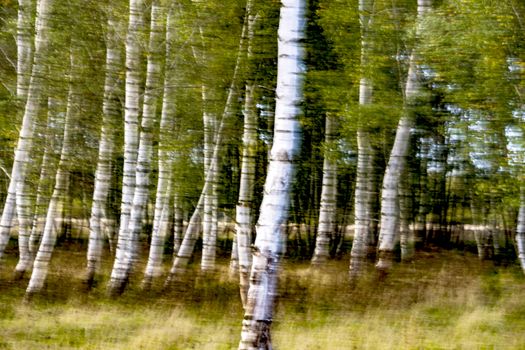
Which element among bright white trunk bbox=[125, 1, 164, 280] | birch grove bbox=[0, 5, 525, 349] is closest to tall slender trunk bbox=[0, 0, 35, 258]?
birch grove bbox=[0, 5, 525, 349]

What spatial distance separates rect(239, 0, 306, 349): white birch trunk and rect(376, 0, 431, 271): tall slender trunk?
6.26 meters

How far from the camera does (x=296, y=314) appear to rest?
34.0 ft

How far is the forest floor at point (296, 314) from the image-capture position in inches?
334

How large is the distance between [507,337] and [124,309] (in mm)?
6453

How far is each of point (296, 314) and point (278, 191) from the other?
4.52 m

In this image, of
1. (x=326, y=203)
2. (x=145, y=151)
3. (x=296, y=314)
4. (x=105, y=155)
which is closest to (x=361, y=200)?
(x=326, y=203)

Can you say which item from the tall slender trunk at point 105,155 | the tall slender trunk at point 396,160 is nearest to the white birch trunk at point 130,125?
the tall slender trunk at point 105,155

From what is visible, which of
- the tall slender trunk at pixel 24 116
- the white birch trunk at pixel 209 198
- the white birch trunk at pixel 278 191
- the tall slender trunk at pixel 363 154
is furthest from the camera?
the white birch trunk at pixel 209 198

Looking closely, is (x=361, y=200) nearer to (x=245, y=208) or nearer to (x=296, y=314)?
(x=245, y=208)

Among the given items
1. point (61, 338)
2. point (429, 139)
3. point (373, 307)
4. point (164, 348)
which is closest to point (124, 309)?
point (61, 338)

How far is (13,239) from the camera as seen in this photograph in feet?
93.5

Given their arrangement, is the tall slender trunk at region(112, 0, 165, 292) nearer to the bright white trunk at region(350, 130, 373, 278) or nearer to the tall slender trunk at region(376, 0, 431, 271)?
the bright white trunk at region(350, 130, 373, 278)

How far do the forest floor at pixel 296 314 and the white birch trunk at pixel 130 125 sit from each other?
659 mm

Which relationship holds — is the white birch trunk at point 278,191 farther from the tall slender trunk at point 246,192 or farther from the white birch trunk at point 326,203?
the white birch trunk at point 326,203
